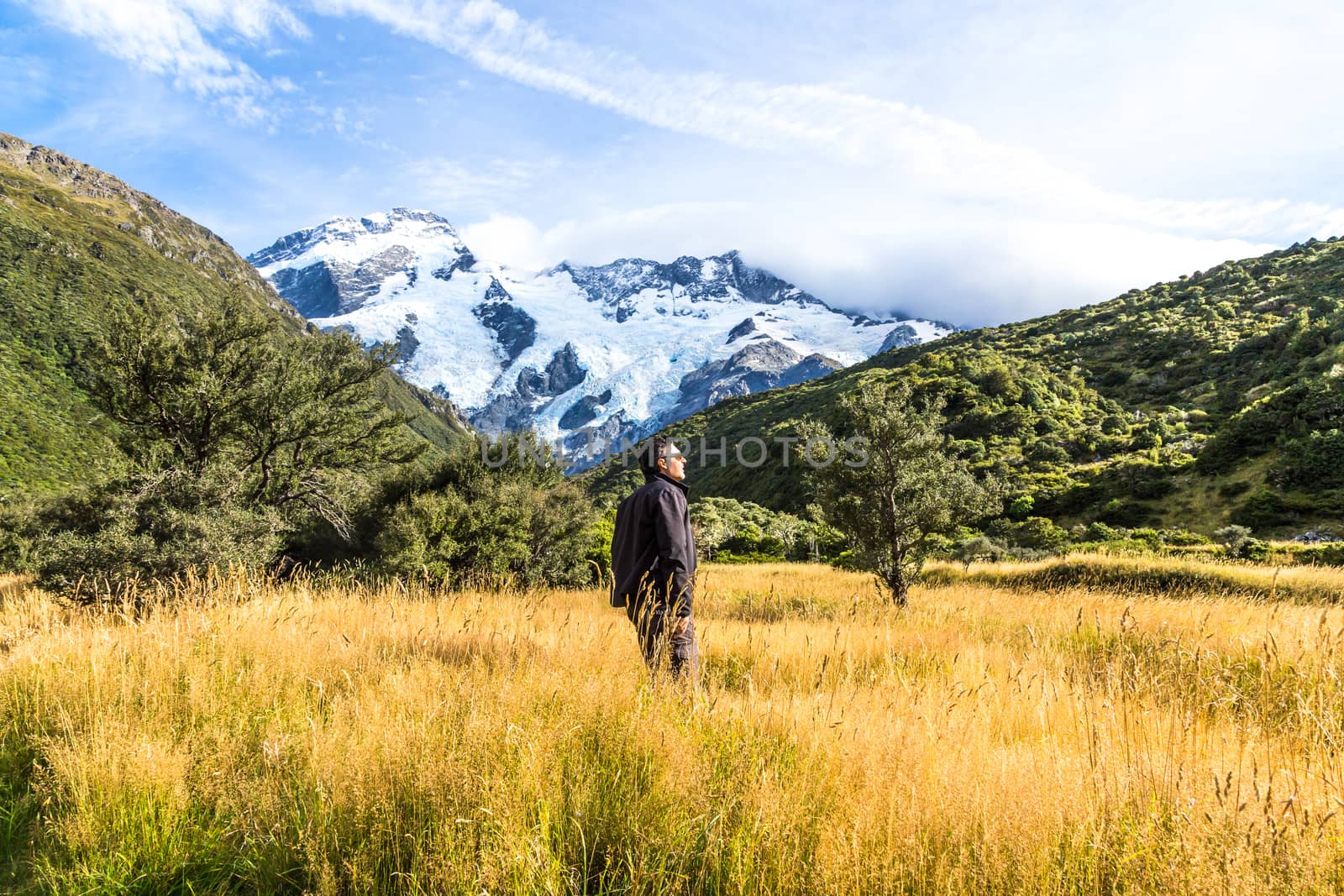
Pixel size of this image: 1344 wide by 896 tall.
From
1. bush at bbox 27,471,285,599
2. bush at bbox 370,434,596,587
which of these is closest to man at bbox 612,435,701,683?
bush at bbox 27,471,285,599

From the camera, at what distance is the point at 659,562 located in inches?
179

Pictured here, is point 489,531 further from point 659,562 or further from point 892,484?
point 659,562

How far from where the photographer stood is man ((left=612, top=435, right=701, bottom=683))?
4.20 meters

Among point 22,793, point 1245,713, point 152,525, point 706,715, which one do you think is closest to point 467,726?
point 706,715

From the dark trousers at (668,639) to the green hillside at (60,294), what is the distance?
59.5ft

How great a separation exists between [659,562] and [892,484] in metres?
9.27

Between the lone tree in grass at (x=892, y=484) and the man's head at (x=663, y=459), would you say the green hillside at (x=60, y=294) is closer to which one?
the lone tree in grass at (x=892, y=484)

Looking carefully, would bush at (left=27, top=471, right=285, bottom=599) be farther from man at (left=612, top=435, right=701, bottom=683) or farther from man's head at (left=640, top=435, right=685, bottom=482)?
man's head at (left=640, top=435, right=685, bottom=482)

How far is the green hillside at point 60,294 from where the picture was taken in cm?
7431

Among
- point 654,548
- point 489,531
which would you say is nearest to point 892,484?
point 654,548

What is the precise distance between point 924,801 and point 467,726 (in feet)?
6.34

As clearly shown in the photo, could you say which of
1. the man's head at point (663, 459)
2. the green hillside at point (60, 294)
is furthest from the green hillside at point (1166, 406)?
the green hillside at point (60, 294)

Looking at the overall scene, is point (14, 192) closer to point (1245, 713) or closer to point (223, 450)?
point (223, 450)

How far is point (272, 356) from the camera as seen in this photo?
1622 cm
